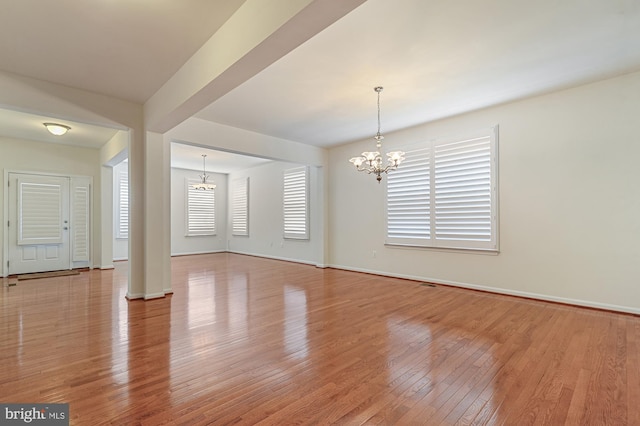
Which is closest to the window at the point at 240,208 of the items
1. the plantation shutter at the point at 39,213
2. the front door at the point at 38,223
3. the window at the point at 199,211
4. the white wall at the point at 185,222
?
the white wall at the point at 185,222

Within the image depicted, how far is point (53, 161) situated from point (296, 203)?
548 centimetres

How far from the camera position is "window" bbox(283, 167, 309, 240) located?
779 centimetres

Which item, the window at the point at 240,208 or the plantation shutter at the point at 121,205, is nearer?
the plantation shutter at the point at 121,205

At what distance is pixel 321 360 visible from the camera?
96.4 inches

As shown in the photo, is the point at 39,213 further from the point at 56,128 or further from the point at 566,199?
the point at 566,199

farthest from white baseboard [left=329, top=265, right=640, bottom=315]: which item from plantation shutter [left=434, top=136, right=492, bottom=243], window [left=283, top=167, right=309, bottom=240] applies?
window [left=283, top=167, right=309, bottom=240]

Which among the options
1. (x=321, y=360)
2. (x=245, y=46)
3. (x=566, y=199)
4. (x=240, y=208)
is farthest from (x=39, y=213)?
(x=566, y=199)

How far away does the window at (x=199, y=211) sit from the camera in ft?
31.8

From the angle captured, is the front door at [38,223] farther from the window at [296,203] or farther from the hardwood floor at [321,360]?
the window at [296,203]

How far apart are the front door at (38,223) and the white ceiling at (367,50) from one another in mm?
3963

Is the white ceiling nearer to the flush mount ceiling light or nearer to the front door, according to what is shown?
the flush mount ceiling light

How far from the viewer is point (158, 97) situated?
12.8 feet

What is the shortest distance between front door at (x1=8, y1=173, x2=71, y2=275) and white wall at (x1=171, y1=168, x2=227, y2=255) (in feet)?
9.60

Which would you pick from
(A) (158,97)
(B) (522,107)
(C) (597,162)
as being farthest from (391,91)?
(A) (158,97)
